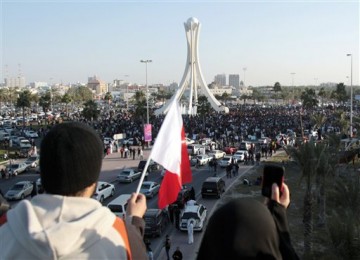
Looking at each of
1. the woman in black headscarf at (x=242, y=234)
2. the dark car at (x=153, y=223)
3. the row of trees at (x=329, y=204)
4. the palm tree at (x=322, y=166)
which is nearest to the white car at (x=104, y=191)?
the dark car at (x=153, y=223)

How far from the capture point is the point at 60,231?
170 cm

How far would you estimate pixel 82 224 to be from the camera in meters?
1.74

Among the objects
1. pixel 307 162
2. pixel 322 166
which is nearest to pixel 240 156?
pixel 322 166

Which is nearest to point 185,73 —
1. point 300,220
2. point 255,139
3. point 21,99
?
point 21,99

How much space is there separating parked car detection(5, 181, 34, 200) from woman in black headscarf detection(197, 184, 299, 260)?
21.0m

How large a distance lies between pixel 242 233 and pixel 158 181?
24.5 meters

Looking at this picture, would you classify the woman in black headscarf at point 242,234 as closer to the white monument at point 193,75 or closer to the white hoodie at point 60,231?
the white hoodie at point 60,231

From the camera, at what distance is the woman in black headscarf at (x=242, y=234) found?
5.64 feet

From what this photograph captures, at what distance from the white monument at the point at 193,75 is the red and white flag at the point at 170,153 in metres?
63.6

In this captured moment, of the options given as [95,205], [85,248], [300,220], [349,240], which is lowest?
[300,220]

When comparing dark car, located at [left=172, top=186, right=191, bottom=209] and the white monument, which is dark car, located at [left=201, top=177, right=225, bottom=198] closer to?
dark car, located at [left=172, top=186, right=191, bottom=209]

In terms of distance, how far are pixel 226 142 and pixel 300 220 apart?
23.8 metres

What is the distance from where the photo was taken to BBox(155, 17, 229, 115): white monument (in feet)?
227

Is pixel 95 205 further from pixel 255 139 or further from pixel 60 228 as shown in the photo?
pixel 255 139
